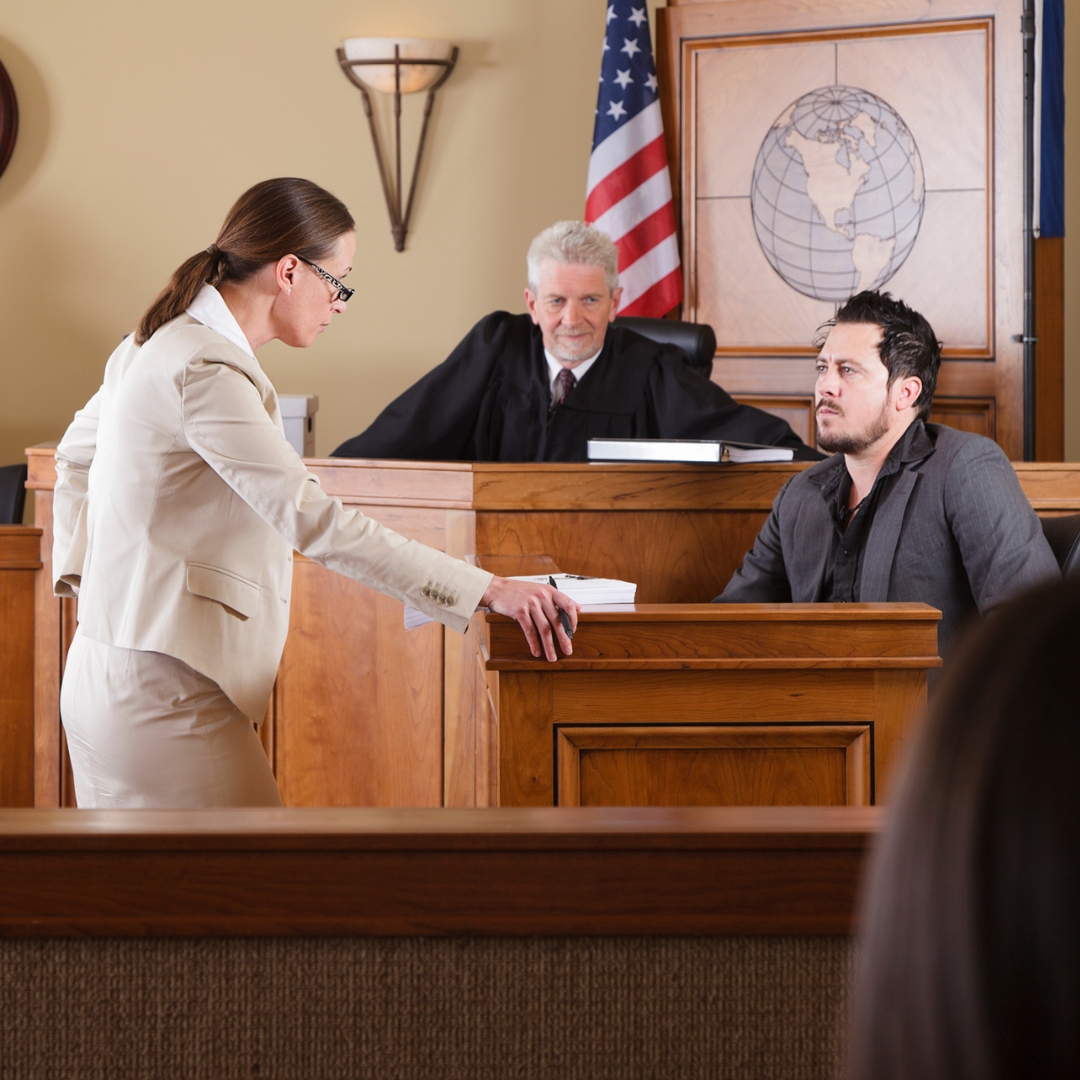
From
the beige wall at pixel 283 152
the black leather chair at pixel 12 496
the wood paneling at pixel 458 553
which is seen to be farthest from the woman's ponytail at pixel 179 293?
the beige wall at pixel 283 152

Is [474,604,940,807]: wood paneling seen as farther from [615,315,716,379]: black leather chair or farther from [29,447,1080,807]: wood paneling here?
[615,315,716,379]: black leather chair

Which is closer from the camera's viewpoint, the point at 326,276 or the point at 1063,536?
the point at 326,276

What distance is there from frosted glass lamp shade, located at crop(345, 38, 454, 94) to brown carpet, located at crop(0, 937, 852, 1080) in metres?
4.45

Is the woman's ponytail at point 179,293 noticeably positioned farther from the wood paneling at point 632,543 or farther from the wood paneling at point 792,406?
the wood paneling at point 792,406

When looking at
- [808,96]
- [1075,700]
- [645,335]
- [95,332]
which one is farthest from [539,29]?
[1075,700]

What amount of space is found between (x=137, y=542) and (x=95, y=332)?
3625 mm

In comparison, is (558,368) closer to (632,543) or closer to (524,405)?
(524,405)

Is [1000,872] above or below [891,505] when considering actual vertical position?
below

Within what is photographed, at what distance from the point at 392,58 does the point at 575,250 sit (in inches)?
70.3

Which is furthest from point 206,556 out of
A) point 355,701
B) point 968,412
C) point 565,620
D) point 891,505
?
point 968,412

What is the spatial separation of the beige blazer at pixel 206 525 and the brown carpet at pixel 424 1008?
0.88 m

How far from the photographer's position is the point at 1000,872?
35 cm

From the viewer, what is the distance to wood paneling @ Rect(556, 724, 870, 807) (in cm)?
167

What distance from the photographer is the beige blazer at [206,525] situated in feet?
5.45
